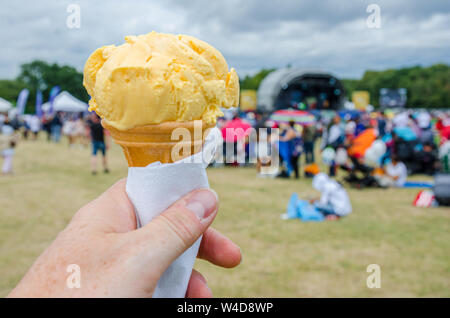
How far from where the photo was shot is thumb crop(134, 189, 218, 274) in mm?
1382

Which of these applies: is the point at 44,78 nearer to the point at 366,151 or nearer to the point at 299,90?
the point at 299,90

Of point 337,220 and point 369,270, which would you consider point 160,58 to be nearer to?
point 369,270

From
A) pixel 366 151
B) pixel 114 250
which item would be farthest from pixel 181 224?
pixel 366 151

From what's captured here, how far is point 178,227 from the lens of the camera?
1464 millimetres

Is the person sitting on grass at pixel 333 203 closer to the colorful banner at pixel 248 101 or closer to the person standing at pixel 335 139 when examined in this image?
the person standing at pixel 335 139

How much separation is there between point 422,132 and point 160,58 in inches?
516

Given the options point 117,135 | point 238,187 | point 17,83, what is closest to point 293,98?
point 238,187

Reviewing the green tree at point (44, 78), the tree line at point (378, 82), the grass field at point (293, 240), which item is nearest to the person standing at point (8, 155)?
the grass field at point (293, 240)

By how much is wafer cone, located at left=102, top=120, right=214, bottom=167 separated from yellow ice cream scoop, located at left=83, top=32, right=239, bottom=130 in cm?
3

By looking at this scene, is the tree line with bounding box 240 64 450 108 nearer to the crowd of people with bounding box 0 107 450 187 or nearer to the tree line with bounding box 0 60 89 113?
the tree line with bounding box 0 60 89 113

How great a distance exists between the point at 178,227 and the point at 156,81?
604mm

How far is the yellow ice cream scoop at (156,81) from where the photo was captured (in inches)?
56.0

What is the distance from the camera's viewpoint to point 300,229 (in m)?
6.33

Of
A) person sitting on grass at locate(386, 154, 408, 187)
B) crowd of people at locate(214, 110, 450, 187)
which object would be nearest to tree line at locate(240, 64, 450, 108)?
crowd of people at locate(214, 110, 450, 187)
